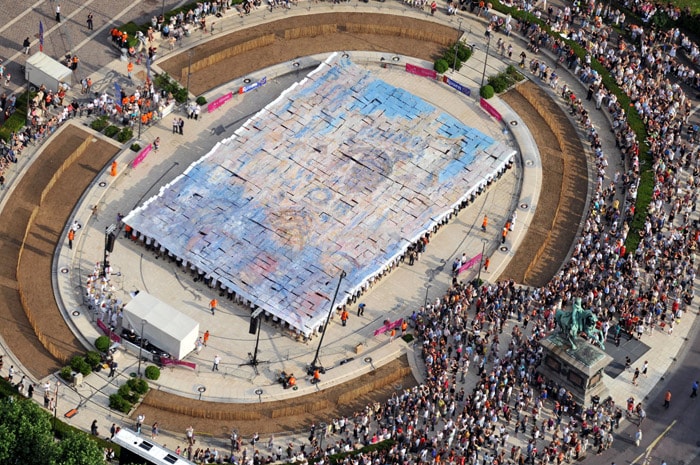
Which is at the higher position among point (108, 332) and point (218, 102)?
point (218, 102)

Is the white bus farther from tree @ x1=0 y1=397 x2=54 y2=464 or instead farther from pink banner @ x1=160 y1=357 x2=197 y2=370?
pink banner @ x1=160 y1=357 x2=197 y2=370

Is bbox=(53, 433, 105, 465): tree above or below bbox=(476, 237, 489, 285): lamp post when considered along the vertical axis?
below

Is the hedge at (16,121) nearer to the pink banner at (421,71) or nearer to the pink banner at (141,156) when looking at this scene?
the pink banner at (141,156)

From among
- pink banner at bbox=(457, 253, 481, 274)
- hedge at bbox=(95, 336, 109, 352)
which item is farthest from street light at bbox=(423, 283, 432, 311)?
hedge at bbox=(95, 336, 109, 352)

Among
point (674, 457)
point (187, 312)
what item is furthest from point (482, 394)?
point (187, 312)

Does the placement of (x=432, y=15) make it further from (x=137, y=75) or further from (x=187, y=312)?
(x=187, y=312)

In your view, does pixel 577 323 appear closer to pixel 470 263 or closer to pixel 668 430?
pixel 668 430

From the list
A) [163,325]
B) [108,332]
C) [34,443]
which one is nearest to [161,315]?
[163,325]
